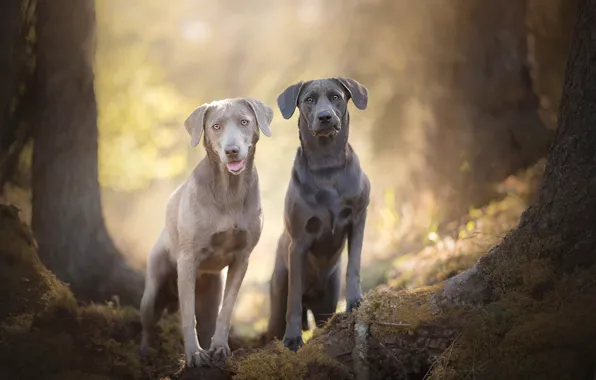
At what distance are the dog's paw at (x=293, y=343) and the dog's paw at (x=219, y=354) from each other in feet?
1.71

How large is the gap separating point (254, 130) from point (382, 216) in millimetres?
4659

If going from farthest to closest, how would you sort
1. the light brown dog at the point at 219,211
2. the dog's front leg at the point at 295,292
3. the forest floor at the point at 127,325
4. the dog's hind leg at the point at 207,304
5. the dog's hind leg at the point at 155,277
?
the dog's hind leg at the point at 207,304 → the dog's hind leg at the point at 155,277 → the dog's front leg at the point at 295,292 → the light brown dog at the point at 219,211 → the forest floor at the point at 127,325

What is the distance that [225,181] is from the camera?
17.6 ft

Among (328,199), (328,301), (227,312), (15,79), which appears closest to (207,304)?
(227,312)

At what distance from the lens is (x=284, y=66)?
10695mm

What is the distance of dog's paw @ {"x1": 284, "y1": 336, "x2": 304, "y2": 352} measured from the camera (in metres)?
5.39

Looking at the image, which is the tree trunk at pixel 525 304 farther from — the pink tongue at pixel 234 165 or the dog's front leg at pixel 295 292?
the pink tongue at pixel 234 165

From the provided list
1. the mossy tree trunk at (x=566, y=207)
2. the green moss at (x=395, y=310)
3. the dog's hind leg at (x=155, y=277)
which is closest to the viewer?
the mossy tree trunk at (x=566, y=207)

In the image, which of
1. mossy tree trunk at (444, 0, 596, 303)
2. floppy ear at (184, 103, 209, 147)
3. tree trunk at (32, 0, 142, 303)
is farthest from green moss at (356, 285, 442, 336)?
tree trunk at (32, 0, 142, 303)

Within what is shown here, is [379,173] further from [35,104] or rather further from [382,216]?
[35,104]

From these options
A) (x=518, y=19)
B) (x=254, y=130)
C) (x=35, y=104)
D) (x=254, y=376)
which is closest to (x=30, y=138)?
(x=35, y=104)

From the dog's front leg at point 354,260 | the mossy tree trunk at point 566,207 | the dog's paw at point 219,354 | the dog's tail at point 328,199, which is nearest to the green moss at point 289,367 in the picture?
the dog's paw at point 219,354

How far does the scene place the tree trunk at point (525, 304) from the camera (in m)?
3.85

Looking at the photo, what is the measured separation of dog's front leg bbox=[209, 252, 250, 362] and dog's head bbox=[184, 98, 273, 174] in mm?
854
